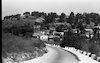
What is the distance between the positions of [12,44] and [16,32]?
20180 millimetres

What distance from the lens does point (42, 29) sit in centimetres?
19450

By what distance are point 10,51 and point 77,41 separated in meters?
45.1

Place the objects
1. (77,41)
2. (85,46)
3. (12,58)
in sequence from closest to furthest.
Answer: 1. (12,58)
2. (85,46)
3. (77,41)

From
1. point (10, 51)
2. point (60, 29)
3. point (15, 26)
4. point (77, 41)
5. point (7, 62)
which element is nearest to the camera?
point (7, 62)

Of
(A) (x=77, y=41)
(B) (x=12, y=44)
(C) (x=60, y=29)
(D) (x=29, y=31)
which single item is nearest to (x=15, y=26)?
(D) (x=29, y=31)

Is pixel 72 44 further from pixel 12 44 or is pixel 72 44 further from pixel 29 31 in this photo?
pixel 12 44

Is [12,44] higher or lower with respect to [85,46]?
higher

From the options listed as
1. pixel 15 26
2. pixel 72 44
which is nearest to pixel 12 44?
pixel 15 26

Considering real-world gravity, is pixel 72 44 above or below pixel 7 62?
below

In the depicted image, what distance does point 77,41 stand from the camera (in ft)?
229

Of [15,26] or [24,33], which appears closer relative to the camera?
[15,26]

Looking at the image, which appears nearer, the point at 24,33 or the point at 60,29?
the point at 24,33

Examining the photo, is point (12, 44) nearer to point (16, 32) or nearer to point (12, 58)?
point (12, 58)

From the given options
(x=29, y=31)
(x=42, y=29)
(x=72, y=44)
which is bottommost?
(x=42, y=29)
